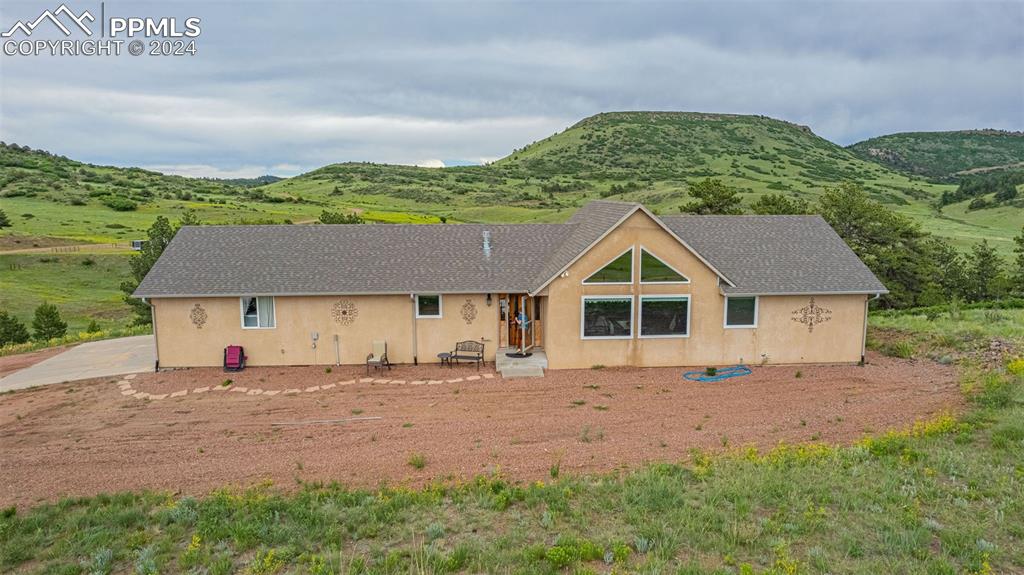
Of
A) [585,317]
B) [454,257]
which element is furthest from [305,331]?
[585,317]

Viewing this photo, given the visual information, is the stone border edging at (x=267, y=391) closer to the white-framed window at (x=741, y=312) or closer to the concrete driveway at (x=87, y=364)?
the concrete driveway at (x=87, y=364)

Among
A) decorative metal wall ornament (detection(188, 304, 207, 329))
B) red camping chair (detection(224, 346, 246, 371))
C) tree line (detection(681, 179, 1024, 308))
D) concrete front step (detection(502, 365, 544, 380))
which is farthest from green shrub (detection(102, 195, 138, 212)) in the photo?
tree line (detection(681, 179, 1024, 308))

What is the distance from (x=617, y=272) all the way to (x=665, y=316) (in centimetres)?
195

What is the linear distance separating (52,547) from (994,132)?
662 ft

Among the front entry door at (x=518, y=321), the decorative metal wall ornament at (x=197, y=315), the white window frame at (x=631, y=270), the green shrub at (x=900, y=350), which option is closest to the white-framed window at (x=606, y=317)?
the white window frame at (x=631, y=270)

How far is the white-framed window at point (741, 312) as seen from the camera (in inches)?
689

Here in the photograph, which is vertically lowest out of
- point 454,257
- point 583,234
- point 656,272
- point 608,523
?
point 608,523

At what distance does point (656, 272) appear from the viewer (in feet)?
56.2

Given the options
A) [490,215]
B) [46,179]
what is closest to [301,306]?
Answer: [490,215]

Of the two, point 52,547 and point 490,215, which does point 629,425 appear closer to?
point 52,547

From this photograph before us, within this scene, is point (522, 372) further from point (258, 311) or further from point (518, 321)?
point (258, 311)

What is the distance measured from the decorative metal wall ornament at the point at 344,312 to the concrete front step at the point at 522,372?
4804 mm

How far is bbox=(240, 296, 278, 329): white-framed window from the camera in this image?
17.5 metres

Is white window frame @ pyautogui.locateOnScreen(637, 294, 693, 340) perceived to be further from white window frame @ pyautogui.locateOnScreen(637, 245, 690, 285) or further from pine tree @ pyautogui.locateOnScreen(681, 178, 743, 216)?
pine tree @ pyautogui.locateOnScreen(681, 178, 743, 216)
